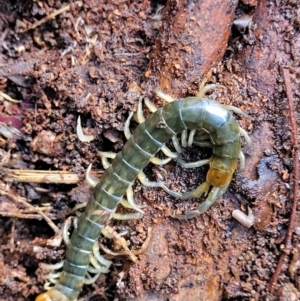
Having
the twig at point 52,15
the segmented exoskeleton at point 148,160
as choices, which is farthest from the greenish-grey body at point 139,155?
the twig at point 52,15

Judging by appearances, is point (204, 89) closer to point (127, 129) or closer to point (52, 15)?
point (127, 129)

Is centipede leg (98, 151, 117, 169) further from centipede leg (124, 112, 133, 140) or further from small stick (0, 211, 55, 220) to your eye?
small stick (0, 211, 55, 220)

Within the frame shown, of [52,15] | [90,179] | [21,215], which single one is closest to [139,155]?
[90,179]

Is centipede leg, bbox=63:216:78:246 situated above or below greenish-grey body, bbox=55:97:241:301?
below

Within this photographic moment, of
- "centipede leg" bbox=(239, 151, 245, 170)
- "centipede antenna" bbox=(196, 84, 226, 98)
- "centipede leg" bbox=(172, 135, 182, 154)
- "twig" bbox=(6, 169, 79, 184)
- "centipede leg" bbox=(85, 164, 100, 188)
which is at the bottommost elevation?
"twig" bbox=(6, 169, 79, 184)

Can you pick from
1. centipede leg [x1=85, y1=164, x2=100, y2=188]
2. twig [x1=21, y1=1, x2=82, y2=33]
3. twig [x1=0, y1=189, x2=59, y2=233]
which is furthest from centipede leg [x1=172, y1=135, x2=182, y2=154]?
twig [x1=21, y1=1, x2=82, y2=33]

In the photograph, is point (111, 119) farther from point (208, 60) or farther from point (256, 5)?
point (256, 5)
